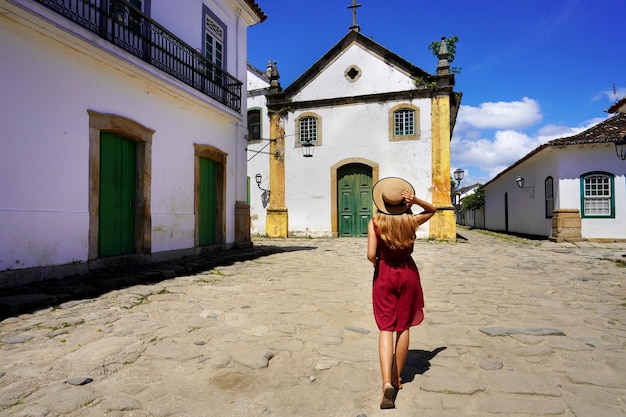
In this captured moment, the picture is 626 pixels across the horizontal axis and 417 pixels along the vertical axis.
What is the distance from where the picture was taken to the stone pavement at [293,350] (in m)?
2.17

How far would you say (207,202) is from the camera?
9.45 metres

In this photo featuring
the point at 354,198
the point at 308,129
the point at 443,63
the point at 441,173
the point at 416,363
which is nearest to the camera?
the point at 416,363

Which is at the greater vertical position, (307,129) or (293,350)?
(307,129)

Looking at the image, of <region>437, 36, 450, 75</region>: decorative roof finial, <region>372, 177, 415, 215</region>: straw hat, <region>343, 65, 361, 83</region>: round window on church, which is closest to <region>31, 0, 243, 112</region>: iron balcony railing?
<region>372, 177, 415, 215</region>: straw hat

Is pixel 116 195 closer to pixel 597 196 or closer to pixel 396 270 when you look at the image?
pixel 396 270

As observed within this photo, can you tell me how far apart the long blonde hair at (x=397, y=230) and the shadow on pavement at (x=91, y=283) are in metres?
3.83

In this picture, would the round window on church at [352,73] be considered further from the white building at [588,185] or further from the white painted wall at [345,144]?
the white building at [588,185]

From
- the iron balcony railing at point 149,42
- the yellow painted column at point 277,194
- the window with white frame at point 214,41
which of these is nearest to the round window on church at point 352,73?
the yellow painted column at point 277,194

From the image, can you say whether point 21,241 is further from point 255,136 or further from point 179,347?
point 255,136

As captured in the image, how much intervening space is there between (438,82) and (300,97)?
18.3 ft

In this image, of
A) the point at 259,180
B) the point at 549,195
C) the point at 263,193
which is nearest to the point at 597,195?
the point at 549,195

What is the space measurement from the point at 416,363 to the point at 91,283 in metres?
4.40

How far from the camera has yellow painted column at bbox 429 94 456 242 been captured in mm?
13594

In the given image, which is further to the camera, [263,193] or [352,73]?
[263,193]
